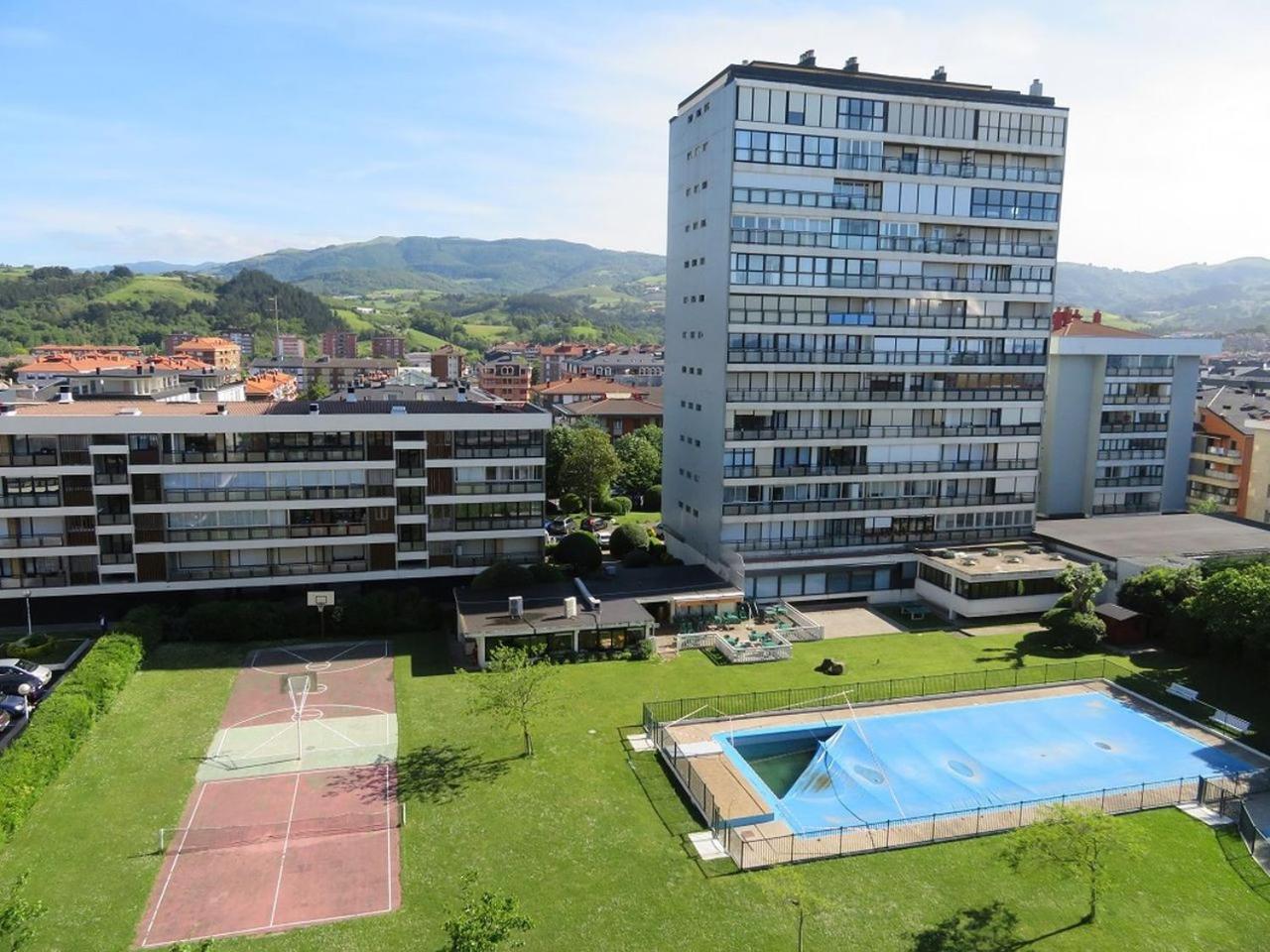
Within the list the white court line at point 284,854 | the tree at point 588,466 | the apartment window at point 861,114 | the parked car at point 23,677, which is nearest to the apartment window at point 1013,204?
the apartment window at point 861,114

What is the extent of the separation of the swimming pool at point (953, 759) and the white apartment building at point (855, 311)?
17.5 m

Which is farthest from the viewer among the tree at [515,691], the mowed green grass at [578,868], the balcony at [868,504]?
the balcony at [868,504]

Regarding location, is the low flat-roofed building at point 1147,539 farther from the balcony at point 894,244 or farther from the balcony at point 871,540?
the balcony at point 894,244

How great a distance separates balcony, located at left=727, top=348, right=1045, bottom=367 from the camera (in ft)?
179

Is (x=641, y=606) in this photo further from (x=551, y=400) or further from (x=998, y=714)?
(x=551, y=400)

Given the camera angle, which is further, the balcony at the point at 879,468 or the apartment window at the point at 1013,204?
the apartment window at the point at 1013,204

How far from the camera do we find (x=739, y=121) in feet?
171

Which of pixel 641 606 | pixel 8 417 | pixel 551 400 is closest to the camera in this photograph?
pixel 8 417

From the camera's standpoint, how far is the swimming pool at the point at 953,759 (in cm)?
3322

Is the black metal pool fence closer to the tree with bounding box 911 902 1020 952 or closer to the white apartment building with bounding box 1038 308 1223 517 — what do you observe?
the tree with bounding box 911 902 1020 952

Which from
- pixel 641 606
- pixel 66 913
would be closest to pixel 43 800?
pixel 66 913

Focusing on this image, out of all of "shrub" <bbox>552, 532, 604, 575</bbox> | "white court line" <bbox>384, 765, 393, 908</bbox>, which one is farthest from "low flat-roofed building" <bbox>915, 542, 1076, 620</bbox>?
"white court line" <bbox>384, 765, 393, 908</bbox>

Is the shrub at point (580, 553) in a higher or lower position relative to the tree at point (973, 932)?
higher

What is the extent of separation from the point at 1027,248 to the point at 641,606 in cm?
3461
